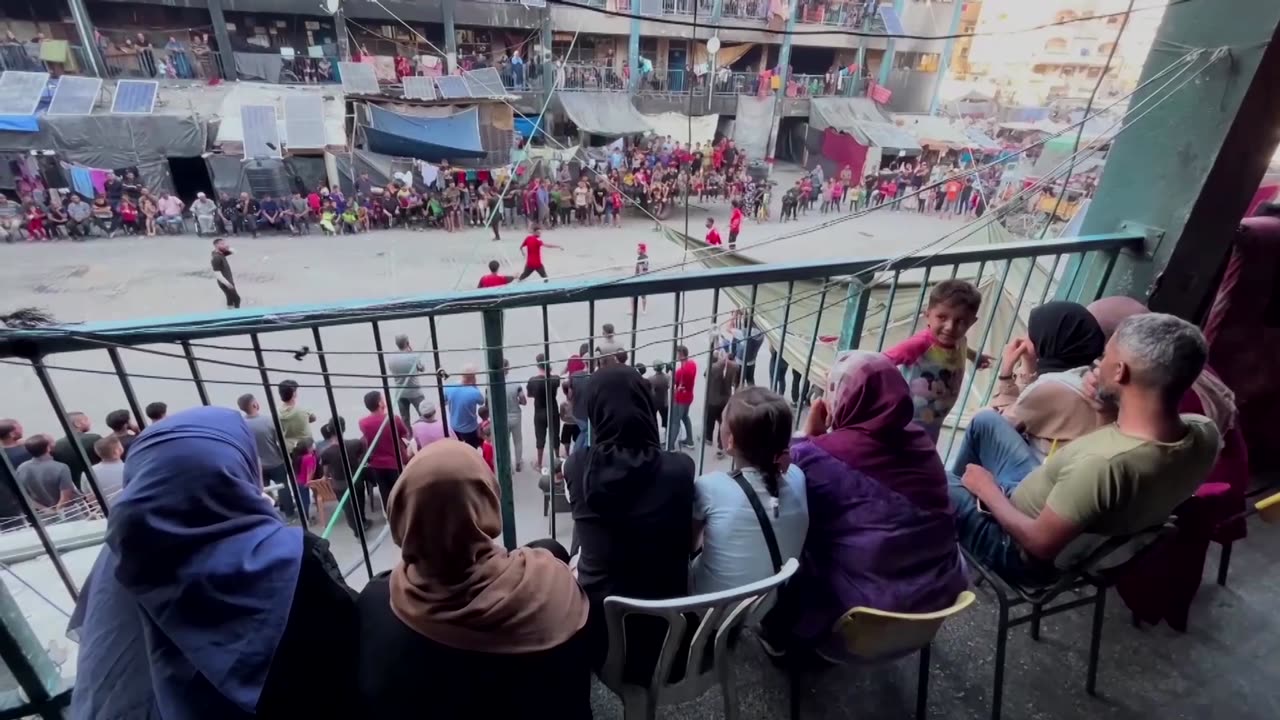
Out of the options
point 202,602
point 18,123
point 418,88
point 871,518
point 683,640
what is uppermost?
point 202,602

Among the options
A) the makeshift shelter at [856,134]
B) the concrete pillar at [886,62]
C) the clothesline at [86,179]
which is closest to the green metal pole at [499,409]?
the clothesline at [86,179]

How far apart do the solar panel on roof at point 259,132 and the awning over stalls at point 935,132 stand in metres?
19.9

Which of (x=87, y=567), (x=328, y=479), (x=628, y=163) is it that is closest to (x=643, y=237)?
(x=628, y=163)

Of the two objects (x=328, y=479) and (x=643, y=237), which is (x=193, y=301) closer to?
(x=328, y=479)

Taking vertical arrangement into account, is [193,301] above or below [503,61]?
below

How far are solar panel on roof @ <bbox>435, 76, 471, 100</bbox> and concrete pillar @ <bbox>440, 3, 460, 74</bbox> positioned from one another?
1.01m

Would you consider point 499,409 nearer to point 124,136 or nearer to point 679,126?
point 124,136

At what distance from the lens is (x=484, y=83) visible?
1781 cm

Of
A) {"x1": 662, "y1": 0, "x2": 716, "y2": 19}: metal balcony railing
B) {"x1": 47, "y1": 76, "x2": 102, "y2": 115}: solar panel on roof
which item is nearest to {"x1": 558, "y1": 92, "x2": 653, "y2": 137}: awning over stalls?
{"x1": 662, "y1": 0, "x2": 716, "y2": 19}: metal balcony railing

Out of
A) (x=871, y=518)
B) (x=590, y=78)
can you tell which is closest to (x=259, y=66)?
(x=590, y=78)

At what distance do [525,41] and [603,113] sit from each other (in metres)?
3.48

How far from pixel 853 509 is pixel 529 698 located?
0.91 meters

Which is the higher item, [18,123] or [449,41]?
[449,41]

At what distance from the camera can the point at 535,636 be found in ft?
4.27
